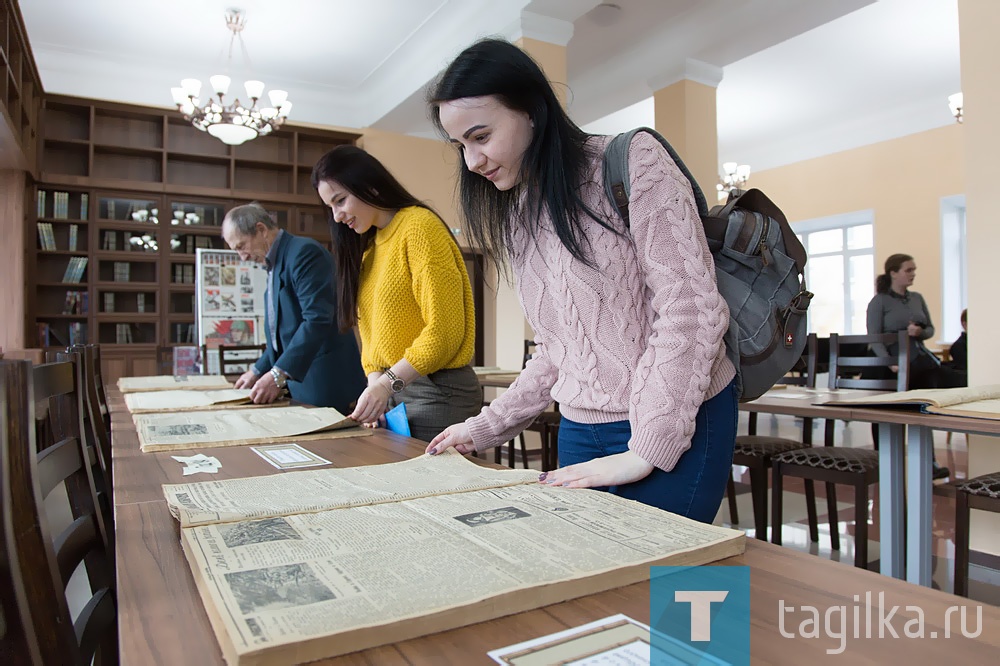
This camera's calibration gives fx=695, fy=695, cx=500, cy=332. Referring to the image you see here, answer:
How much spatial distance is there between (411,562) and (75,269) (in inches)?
292

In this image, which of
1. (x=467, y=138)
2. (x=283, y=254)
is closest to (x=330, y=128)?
(x=283, y=254)

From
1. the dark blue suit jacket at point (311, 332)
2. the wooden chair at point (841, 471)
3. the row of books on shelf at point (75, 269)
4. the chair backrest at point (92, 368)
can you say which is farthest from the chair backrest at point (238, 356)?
the row of books on shelf at point (75, 269)

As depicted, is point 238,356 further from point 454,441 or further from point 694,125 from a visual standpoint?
point 694,125

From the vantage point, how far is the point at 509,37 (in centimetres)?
508

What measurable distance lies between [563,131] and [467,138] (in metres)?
0.14

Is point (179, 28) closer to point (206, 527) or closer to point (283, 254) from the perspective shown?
point (283, 254)

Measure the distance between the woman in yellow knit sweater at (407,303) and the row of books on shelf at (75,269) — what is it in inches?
243

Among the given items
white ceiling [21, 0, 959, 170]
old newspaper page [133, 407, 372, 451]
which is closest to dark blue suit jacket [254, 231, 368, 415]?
old newspaper page [133, 407, 372, 451]

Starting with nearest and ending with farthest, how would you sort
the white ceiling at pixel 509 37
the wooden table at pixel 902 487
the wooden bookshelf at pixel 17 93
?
1. the wooden table at pixel 902 487
2. the wooden bookshelf at pixel 17 93
3. the white ceiling at pixel 509 37

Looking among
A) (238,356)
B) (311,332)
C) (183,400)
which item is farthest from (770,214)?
(238,356)

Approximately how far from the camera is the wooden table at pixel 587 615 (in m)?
0.44

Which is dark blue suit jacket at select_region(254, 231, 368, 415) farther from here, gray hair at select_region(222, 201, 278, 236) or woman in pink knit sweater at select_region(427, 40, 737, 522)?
woman in pink knit sweater at select_region(427, 40, 737, 522)

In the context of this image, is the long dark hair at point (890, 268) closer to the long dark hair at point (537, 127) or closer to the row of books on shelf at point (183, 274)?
the long dark hair at point (537, 127)

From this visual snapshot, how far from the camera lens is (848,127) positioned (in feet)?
30.3
